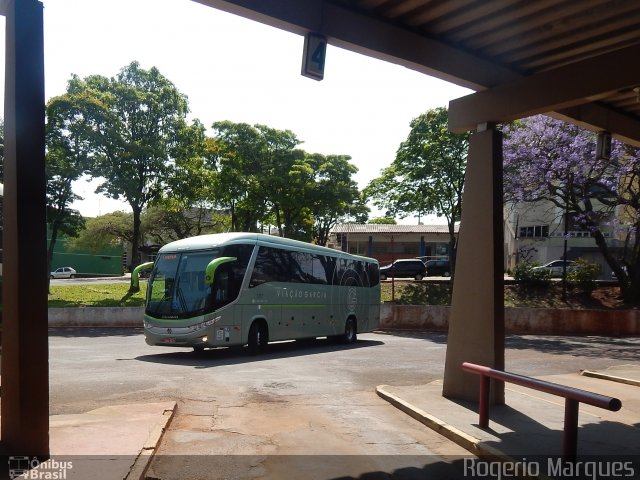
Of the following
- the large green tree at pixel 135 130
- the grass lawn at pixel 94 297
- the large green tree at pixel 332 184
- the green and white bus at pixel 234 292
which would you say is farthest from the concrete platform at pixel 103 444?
the large green tree at pixel 332 184

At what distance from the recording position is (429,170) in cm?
2859

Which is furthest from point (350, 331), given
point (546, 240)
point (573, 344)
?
point (546, 240)

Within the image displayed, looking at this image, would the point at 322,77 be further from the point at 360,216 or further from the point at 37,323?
the point at 360,216

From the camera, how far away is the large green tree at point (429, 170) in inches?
1111

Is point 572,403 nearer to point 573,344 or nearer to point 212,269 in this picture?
→ point 212,269

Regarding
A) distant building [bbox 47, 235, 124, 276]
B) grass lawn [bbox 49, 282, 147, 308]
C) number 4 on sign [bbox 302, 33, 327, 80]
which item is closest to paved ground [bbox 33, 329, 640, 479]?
number 4 on sign [bbox 302, 33, 327, 80]

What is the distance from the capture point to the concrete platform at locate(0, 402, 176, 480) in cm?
495

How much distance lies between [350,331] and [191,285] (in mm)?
8132

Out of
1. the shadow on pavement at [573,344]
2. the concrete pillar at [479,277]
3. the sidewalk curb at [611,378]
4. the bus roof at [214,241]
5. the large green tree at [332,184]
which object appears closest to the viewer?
the concrete pillar at [479,277]

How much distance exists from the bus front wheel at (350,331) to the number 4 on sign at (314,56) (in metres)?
15.7

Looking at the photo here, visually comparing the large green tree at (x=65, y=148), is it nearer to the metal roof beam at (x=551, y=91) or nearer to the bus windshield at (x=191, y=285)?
the bus windshield at (x=191, y=285)

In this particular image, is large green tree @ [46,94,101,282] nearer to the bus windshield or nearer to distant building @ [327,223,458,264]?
Result: the bus windshield

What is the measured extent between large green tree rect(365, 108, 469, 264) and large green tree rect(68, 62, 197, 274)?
1049cm

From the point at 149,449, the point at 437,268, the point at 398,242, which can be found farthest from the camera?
the point at 398,242
